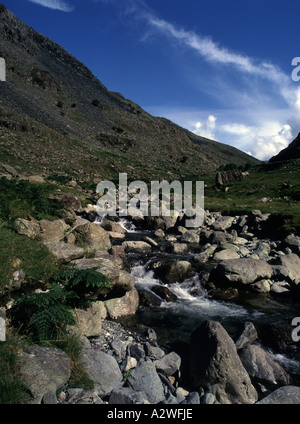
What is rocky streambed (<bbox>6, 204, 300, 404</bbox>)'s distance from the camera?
18.3ft

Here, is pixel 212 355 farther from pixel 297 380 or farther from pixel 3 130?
pixel 3 130

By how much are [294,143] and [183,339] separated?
80.4 meters

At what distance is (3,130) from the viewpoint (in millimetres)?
46719

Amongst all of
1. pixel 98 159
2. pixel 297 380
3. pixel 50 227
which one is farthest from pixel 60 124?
pixel 297 380

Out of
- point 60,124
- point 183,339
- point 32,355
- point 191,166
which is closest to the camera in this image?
point 32,355

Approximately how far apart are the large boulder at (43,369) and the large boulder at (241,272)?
9.52 metres

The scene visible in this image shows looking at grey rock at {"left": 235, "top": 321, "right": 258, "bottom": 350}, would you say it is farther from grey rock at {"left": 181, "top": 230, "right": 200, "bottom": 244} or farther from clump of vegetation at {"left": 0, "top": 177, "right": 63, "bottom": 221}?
grey rock at {"left": 181, "top": 230, "right": 200, "bottom": 244}

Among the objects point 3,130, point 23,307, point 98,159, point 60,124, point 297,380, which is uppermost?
point 60,124

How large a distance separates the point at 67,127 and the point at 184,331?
7030 cm

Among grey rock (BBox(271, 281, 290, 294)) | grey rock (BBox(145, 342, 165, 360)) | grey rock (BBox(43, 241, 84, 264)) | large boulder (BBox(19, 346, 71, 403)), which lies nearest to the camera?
large boulder (BBox(19, 346, 71, 403))

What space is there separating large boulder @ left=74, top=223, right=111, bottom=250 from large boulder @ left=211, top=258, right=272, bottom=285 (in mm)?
6794

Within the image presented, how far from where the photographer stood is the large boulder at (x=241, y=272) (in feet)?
41.4

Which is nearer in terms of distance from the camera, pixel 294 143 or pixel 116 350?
pixel 116 350

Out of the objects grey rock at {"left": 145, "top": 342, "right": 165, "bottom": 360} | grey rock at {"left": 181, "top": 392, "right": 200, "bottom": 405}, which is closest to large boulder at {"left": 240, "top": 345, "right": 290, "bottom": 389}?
grey rock at {"left": 181, "top": 392, "right": 200, "bottom": 405}
